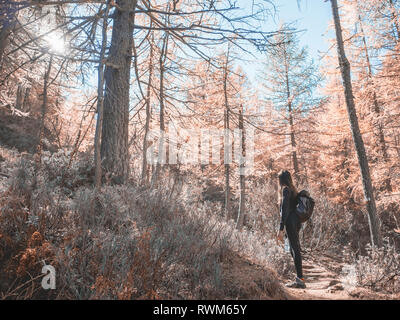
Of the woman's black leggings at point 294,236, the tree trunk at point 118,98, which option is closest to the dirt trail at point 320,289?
the woman's black leggings at point 294,236

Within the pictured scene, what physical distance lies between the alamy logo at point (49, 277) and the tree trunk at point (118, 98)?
2.95 meters

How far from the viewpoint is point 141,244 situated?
2359 mm

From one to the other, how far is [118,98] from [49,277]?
416 centimetres

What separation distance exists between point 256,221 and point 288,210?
6.38 m

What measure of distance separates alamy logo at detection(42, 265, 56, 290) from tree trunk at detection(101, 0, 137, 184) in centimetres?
295

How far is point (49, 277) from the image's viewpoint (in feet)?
6.32

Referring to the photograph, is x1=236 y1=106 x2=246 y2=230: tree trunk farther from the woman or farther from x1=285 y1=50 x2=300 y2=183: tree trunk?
the woman

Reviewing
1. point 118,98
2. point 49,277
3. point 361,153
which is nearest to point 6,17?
point 118,98

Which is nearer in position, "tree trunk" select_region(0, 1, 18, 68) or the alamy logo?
the alamy logo

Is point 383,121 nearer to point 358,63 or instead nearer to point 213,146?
point 358,63

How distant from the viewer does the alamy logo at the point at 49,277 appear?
6.20 ft

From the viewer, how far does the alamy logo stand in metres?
1.89

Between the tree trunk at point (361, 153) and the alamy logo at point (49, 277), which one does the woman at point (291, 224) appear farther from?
the tree trunk at point (361, 153)

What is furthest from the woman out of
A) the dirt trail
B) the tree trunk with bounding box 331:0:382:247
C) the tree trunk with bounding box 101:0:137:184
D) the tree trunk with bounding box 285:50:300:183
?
the tree trunk with bounding box 285:50:300:183
